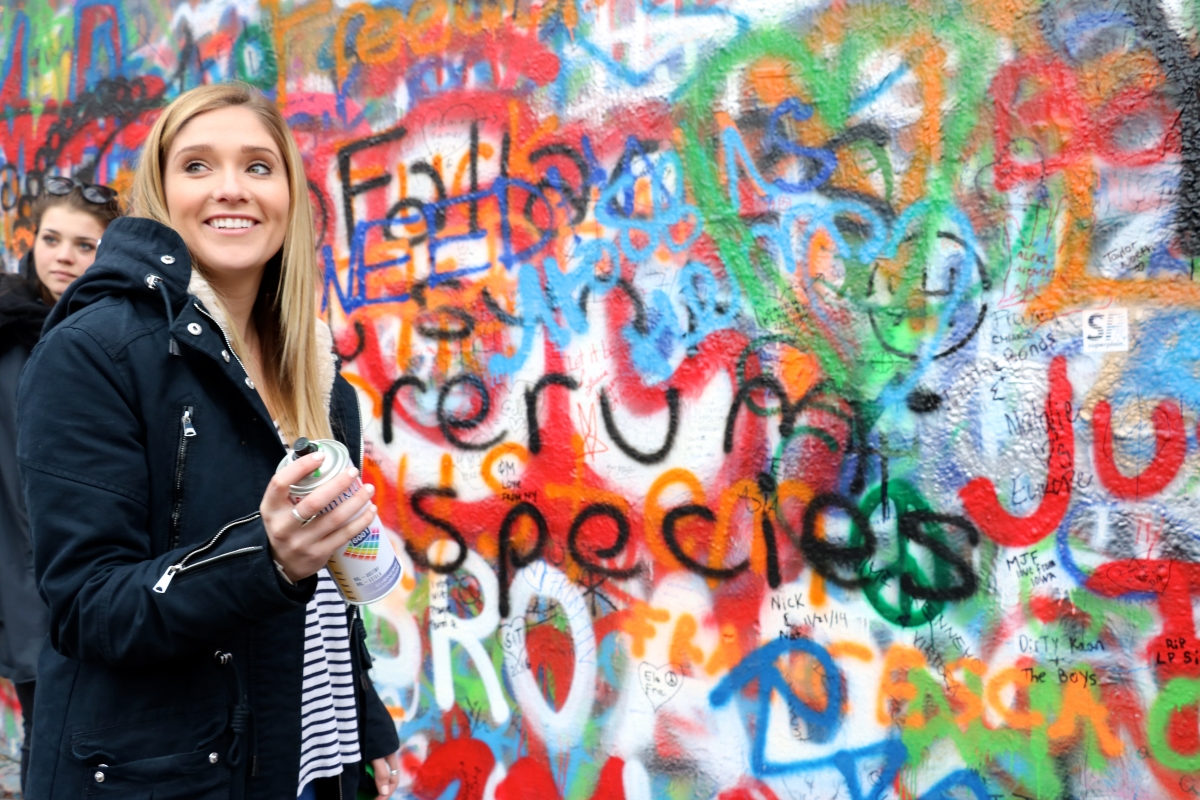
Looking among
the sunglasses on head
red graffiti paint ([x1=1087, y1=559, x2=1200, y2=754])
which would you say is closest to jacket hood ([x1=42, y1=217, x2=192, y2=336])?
the sunglasses on head

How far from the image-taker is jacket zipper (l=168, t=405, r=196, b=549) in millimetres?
1649

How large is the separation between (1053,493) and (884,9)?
145 cm

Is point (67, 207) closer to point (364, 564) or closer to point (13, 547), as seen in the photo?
point (13, 547)

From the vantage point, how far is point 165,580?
151 cm

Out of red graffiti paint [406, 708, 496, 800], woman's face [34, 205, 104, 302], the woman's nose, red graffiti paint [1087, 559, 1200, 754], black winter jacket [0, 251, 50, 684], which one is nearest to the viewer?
the woman's nose

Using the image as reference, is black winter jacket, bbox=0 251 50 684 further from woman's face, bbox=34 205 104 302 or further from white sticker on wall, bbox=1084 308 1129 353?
white sticker on wall, bbox=1084 308 1129 353

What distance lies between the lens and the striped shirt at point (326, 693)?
1.87 m

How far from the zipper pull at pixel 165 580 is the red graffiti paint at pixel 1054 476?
7.15ft

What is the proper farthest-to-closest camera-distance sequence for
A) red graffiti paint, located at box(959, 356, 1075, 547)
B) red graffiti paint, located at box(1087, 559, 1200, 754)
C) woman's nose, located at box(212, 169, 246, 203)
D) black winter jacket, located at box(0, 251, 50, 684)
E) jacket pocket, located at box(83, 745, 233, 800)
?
black winter jacket, located at box(0, 251, 50, 684) → red graffiti paint, located at box(959, 356, 1075, 547) → red graffiti paint, located at box(1087, 559, 1200, 754) → woman's nose, located at box(212, 169, 246, 203) → jacket pocket, located at box(83, 745, 233, 800)

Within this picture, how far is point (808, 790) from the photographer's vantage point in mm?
3062

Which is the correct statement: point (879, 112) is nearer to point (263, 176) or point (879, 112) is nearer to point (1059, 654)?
point (1059, 654)

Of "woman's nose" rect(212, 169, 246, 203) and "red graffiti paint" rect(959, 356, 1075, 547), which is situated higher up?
"woman's nose" rect(212, 169, 246, 203)

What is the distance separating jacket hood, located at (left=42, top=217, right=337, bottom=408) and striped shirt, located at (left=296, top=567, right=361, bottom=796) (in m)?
0.55

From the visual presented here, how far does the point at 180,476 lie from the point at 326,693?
0.53m
